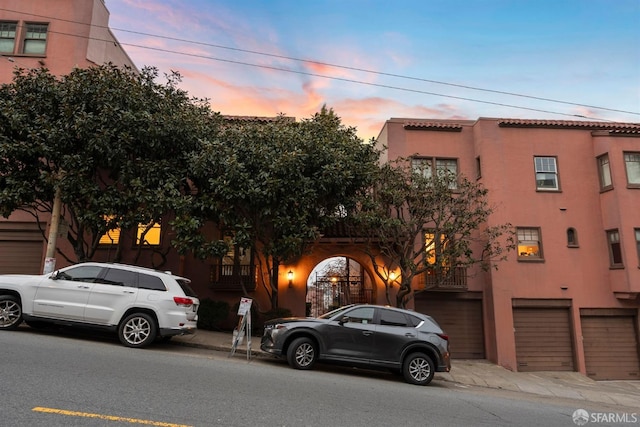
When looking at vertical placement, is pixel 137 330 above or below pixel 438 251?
below

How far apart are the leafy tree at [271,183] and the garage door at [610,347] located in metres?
10.7

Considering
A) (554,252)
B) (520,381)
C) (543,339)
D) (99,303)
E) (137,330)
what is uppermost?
(554,252)

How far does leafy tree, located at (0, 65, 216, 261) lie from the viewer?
11125mm

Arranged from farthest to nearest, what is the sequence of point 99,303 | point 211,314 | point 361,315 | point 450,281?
point 450,281, point 211,314, point 361,315, point 99,303

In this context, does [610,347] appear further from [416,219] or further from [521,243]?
[416,219]

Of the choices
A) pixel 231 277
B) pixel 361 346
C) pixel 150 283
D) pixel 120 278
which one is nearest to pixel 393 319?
pixel 361 346

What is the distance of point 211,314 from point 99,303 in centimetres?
521

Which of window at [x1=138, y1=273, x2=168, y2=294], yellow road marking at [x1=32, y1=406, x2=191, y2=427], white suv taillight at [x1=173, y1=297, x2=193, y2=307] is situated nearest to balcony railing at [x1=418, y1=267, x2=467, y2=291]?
white suv taillight at [x1=173, y1=297, x2=193, y2=307]

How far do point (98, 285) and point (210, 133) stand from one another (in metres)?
5.56

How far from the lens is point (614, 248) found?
1553 centimetres

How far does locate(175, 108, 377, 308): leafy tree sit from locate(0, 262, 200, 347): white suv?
89.0 inches

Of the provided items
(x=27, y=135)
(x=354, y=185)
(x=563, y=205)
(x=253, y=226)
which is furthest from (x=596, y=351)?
(x=27, y=135)

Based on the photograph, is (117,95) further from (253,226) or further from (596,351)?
(596,351)

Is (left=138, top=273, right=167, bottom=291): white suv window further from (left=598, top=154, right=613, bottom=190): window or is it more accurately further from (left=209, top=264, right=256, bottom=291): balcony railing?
(left=598, top=154, right=613, bottom=190): window
